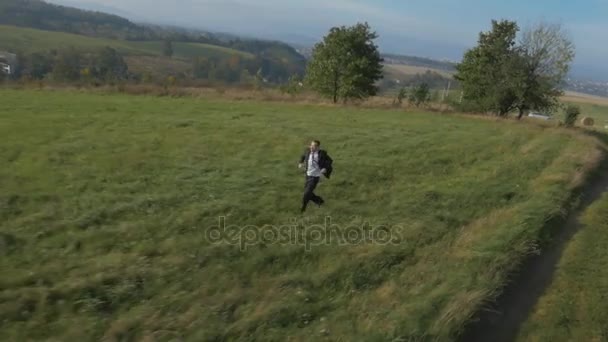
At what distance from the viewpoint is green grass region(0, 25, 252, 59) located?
105250 millimetres

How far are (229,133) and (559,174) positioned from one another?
1412cm

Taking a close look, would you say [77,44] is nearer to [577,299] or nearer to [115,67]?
[115,67]

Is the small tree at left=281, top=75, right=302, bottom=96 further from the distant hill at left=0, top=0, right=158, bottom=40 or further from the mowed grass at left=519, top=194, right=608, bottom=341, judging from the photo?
the distant hill at left=0, top=0, right=158, bottom=40

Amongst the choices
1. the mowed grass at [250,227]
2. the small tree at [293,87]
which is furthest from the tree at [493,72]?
the small tree at [293,87]

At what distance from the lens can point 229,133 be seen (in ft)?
75.4

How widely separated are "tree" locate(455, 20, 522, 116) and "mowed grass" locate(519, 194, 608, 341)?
74.1 ft

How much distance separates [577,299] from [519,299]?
131 centimetres

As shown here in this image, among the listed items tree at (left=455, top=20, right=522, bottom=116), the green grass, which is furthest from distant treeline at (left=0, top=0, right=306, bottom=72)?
tree at (left=455, top=20, right=522, bottom=116)

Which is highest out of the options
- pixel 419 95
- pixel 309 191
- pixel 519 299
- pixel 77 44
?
pixel 419 95

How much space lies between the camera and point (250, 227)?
12234mm

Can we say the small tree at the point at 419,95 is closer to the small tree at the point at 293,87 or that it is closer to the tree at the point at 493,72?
the tree at the point at 493,72

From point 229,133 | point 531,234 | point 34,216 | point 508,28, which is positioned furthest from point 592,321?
point 508,28

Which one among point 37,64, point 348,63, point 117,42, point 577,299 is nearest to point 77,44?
point 117,42

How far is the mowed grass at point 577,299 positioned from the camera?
9.16 meters
